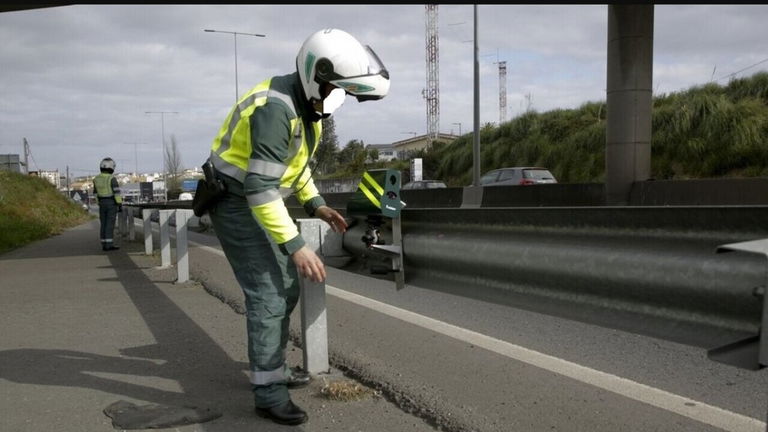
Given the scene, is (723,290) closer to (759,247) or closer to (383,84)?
(759,247)

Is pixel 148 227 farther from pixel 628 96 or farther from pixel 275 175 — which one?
pixel 628 96

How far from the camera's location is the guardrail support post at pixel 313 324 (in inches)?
145

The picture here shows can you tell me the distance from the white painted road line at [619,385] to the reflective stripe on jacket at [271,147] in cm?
181

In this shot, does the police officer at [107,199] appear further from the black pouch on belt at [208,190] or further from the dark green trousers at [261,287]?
the dark green trousers at [261,287]

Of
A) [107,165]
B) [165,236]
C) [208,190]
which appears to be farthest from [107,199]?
[208,190]

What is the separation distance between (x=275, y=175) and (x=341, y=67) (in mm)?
590

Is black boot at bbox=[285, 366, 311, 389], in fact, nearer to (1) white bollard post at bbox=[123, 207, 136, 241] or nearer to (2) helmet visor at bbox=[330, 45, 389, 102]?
(2) helmet visor at bbox=[330, 45, 389, 102]

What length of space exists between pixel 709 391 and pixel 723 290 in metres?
2.10

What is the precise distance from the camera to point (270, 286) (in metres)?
3.20

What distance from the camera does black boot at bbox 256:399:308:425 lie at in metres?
3.05

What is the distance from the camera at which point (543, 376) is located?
361 centimetres

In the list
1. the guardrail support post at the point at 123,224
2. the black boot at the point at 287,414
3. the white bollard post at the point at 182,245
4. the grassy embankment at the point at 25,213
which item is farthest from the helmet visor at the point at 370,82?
the guardrail support post at the point at 123,224

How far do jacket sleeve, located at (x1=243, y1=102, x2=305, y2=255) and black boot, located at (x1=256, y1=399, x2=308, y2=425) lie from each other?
31.1 inches

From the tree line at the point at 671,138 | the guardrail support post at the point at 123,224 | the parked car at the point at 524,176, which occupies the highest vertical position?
the tree line at the point at 671,138
